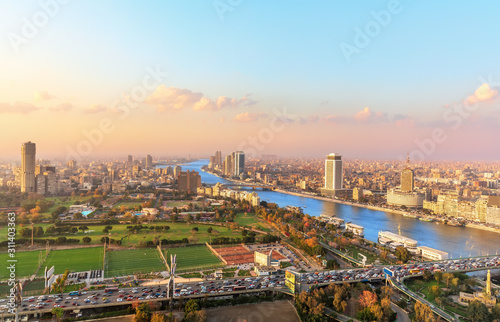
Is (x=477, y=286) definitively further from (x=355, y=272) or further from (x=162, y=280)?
(x=162, y=280)

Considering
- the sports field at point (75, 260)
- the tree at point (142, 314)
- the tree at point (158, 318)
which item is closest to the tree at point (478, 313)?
the tree at point (158, 318)

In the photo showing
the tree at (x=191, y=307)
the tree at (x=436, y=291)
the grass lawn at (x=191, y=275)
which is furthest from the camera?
the grass lawn at (x=191, y=275)

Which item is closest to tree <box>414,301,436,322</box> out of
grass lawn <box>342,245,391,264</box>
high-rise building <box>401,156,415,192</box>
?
grass lawn <box>342,245,391,264</box>

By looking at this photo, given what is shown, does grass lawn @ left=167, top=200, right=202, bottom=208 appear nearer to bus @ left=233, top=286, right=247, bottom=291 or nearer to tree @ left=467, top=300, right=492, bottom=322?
bus @ left=233, top=286, right=247, bottom=291

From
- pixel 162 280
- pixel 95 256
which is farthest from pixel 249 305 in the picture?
pixel 95 256

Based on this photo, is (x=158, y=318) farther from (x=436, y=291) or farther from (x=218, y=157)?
(x=218, y=157)

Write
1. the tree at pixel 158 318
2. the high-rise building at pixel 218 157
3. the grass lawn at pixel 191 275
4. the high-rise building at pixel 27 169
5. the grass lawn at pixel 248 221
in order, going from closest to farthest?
the tree at pixel 158 318
the grass lawn at pixel 191 275
the grass lawn at pixel 248 221
the high-rise building at pixel 27 169
the high-rise building at pixel 218 157

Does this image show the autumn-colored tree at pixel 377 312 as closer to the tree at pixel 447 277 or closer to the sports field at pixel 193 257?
the tree at pixel 447 277

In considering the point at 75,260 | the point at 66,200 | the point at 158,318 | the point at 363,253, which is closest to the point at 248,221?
the point at 363,253
